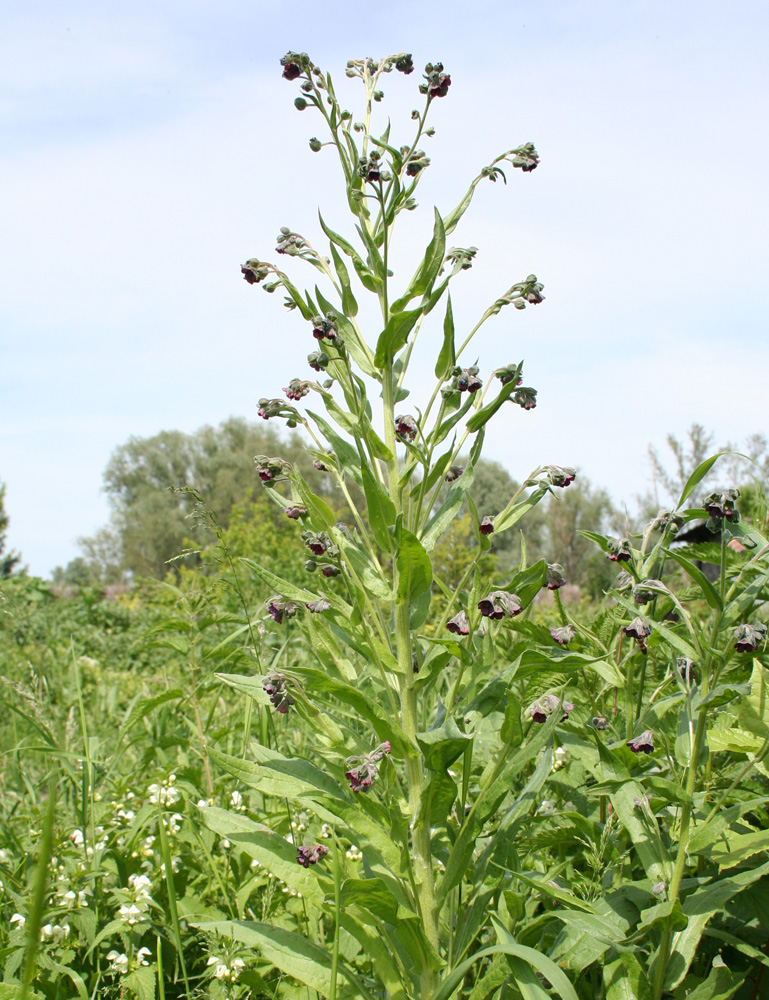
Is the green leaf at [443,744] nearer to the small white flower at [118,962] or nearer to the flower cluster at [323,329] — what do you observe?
the flower cluster at [323,329]

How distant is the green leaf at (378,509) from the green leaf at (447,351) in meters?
0.46

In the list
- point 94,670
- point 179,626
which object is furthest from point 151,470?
point 179,626

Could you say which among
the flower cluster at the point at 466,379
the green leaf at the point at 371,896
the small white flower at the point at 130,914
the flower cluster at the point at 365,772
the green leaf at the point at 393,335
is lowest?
the small white flower at the point at 130,914

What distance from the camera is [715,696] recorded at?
1.52 m

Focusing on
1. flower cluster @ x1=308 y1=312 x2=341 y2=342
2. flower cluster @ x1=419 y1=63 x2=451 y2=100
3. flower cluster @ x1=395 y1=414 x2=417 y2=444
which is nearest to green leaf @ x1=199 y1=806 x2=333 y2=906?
flower cluster @ x1=395 y1=414 x2=417 y2=444

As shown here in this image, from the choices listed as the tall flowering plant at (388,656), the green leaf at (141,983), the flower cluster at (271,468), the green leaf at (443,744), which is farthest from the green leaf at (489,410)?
the green leaf at (141,983)

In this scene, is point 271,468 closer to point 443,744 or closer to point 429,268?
point 429,268

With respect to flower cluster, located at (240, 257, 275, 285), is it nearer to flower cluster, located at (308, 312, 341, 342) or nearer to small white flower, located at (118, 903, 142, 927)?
flower cluster, located at (308, 312, 341, 342)

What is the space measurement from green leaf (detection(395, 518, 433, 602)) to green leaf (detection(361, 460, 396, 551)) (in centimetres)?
7

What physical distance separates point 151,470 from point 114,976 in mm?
54152

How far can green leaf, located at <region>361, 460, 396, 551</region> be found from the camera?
5.47 ft

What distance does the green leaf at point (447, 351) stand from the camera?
1881mm

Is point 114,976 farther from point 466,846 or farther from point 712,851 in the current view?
point 712,851

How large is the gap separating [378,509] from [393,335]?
0.45m
